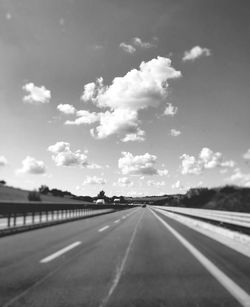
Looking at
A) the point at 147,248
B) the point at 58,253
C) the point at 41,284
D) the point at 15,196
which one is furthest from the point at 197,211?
the point at 15,196

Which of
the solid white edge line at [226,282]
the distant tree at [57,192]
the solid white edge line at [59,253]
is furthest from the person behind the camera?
the distant tree at [57,192]

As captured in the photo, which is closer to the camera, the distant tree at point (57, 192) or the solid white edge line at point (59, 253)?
the solid white edge line at point (59, 253)

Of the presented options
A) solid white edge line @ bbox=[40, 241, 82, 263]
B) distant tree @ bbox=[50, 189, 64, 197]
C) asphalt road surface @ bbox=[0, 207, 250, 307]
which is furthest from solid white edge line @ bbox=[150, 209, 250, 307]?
distant tree @ bbox=[50, 189, 64, 197]

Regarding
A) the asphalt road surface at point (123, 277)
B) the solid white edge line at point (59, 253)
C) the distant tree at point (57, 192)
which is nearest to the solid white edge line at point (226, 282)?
the asphalt road surface at point (123, 277)

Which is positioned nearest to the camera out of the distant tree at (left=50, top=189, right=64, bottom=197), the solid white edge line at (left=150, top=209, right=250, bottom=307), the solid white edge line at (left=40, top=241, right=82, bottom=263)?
the solid white edge line at (left=150, top=209, right=250, bottom=307)

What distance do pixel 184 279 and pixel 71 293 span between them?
6.59 feet

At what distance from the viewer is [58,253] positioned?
29.7 feet

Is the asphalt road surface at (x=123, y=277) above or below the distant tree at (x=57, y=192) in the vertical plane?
below

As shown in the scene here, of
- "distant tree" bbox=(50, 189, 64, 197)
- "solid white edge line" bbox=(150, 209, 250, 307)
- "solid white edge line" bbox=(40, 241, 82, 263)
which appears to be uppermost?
"distant tree" bbox=(50, 189, 64, 197)

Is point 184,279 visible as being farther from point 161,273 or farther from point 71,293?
point 71,293

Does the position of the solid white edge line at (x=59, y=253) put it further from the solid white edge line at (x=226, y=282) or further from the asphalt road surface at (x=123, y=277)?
the solid white edge line at (x=226, y=282)

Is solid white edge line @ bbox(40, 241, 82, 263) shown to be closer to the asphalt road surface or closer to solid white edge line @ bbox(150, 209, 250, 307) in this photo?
the asphalt road surface

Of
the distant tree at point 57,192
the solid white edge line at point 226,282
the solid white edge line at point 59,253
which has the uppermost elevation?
the distant tree at point 57,192

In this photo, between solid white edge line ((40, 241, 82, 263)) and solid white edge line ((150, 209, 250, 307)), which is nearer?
solid white edge line ((150, 209, 250, 307))
